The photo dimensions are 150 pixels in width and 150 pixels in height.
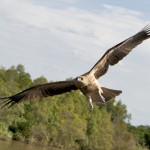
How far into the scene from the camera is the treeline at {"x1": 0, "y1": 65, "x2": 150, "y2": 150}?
82.1 metres

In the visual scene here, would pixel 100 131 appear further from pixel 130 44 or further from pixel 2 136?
pixel 130 44

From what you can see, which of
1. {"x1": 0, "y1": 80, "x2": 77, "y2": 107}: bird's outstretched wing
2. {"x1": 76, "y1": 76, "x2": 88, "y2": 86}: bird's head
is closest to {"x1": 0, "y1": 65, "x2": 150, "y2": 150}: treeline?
{"x1": 0, "y1": 80, "x2": 77, "y2": 107}: bird's outstretched wing

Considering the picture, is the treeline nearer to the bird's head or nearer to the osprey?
the osprey

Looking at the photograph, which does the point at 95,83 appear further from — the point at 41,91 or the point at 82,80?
the point at 41,91

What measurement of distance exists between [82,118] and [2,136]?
23.7 meters

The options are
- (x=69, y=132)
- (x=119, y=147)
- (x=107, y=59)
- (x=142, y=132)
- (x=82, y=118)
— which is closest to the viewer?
(x=107, y=59)

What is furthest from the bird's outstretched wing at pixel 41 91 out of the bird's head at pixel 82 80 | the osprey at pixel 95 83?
the bird's head at pixel 82 80

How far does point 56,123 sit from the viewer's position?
9044 centimetres

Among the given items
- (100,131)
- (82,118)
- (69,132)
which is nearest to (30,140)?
(69,132)

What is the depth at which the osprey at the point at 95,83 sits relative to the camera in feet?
63.2

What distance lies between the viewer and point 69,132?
91375 mm

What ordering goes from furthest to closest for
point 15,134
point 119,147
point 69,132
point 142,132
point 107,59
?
point 142,132
point 119,147
point 69,132
point 15,134
point 107,59

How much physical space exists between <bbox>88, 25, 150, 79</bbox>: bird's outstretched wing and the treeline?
52980 mm

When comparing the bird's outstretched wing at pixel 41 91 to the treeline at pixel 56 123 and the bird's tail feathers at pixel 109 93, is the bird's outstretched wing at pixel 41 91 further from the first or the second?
the treeline at pixel 56 123
